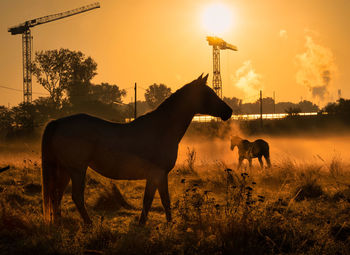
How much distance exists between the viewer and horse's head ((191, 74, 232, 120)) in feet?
22.4

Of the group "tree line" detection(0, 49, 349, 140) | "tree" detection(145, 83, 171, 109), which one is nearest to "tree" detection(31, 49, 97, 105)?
"tree line" detection(0, 49, 349, 140)

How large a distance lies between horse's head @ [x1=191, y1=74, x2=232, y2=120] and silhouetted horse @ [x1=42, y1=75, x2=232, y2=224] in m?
0.76

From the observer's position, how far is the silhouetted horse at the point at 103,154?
6.33 meters

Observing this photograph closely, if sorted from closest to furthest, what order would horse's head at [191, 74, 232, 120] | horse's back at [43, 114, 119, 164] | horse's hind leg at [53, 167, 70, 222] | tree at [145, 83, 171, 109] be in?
horse's back at [43, 114, 119, 164] < horse's hind leg at [53, 167, 70, 222] < horse's head at [191, 74, 232, 120] < tree at [145, 83, 171, 109]

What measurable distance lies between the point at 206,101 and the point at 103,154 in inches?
89.2

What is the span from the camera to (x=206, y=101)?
6.98m

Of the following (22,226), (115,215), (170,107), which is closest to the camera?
(22,226)

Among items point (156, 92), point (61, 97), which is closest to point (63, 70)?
point (61, 97)

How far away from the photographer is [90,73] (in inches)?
2793

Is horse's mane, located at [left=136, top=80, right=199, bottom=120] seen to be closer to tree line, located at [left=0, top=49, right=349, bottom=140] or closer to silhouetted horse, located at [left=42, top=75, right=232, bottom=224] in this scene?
silhouetted horse, located at [left=42, top=75, right=232, bottom=224]

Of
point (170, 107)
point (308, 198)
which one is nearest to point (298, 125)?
point (308, 198)

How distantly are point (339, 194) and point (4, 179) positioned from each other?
11.0 meters

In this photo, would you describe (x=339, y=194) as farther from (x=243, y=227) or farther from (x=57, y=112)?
(x=57, y=112)

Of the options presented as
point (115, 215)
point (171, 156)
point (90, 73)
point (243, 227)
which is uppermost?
point (90, 73)
